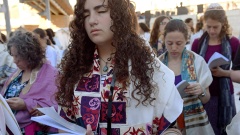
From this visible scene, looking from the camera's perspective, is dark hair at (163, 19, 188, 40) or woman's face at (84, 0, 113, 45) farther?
dark hair at (163, 19, 188, 40)

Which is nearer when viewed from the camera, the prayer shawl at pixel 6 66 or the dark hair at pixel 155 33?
the prayer shawl at pixel 6 66

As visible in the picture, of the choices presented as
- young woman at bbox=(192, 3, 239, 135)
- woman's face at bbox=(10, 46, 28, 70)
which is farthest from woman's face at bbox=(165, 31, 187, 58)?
woman's face at bbox=(10, 46, 28, 70)

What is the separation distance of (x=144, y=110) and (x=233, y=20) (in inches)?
642

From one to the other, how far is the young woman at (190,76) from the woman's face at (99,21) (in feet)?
4.10

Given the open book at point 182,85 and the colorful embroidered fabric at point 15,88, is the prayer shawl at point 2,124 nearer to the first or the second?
the colorful embroidered fabric at point 15,88

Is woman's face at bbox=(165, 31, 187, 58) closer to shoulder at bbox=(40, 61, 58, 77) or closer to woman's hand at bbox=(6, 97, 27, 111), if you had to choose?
shoulder at bbox=(40, 61, 58, 77)

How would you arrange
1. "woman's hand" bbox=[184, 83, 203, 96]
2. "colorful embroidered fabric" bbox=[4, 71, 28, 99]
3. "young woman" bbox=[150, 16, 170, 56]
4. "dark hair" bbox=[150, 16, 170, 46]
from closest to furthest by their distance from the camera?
"woman's hand" bbox=[184, 83, 203, 96], "colorful embroidered fabric" bbox=[4, 71, 28, 99], "young woman" bbox=[150, 16, 170, 56], "dark hair" bbox=[150, 16, 170, 46]

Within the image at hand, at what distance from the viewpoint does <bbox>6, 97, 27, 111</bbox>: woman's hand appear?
2496 millimetres

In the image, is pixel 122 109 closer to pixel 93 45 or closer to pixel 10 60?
pixel 93 45

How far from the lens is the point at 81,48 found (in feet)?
5.62

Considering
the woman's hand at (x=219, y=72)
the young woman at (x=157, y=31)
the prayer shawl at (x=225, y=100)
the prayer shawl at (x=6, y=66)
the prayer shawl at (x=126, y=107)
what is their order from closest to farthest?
the prayer shawl at (x=126, y=107), the woman's hand at (x=219, y=72), the prayer shawl at (x=225, y=100), the prayer shawl at (x=6, y=66), the young woman at (x=157, y=31)

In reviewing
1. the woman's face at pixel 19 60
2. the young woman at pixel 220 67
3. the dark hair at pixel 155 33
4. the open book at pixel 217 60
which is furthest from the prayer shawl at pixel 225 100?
the woman's face at pixel 19 60

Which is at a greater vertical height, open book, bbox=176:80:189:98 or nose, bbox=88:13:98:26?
nose, bbox=88:13:98:26

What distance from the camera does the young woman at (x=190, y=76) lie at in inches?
105
